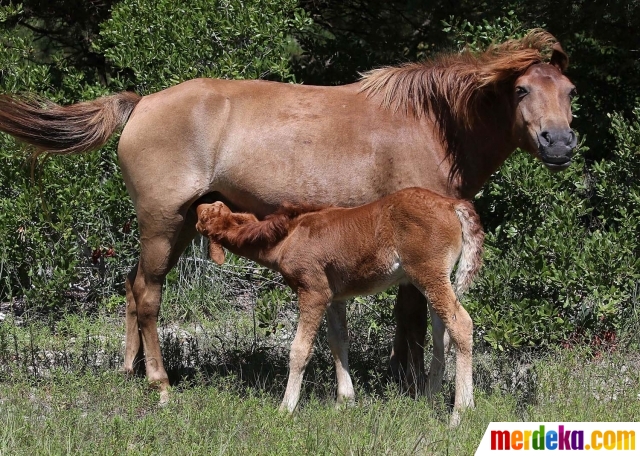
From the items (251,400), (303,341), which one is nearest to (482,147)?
(303,341)

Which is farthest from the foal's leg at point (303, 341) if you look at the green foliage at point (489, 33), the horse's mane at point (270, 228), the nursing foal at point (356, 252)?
the green foliage at point (489, 33)

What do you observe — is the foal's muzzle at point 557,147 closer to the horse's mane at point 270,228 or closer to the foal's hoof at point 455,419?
the horse's mane at point 270,228

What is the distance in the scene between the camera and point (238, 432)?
496cm

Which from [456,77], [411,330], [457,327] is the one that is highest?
[456,77]

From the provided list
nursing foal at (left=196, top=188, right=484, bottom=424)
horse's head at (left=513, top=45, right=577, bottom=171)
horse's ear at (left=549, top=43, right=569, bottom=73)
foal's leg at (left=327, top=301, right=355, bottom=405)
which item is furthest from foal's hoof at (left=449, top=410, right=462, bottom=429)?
horse's ear at (left=549, top=43, right=569, bottom=73)

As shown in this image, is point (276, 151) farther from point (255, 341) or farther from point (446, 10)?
point (446, 10)

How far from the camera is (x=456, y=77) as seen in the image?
6.15 meters

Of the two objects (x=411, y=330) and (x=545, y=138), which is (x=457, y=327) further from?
(x=545, y=138)

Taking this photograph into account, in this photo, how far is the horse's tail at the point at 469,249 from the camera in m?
5.50

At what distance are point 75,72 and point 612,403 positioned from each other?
6.09m

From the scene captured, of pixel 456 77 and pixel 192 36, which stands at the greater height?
pixel 456 77

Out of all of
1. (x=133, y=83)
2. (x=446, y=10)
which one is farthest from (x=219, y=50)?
(x=446, y=10)

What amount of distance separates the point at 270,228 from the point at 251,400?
1.10m

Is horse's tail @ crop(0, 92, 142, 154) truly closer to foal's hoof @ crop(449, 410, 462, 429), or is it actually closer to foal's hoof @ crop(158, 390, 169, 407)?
foal's hoof @ crop(158, 390, 169, 407)
